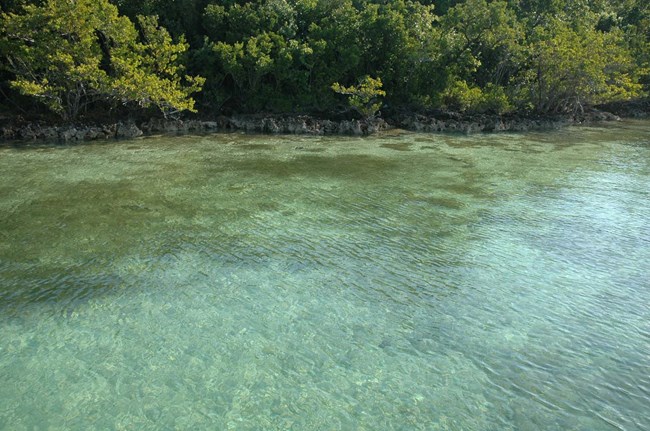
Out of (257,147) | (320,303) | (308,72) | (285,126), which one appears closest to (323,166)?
(257,147)

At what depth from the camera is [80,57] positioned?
64.7ft

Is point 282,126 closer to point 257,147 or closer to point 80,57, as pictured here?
point 257,147

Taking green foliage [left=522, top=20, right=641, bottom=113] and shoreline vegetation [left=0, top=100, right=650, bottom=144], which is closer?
shoreline vegetation [left=0, top=100, right=650, bottom=144]

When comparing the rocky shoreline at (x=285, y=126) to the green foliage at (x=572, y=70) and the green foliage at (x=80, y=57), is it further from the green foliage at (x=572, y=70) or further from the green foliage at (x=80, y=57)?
the green foliage at (x=572, y=70)

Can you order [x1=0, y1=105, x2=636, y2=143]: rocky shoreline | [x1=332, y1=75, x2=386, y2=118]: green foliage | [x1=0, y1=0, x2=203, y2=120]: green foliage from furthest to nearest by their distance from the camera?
[x1=332, y1=75, x2=386, y2=118]: green foliage < [x1=0, y1=105, x2=636, y2=143]: rocky shoreline < [x1=0, y1=0, x2=203, y2=120]: green foliage

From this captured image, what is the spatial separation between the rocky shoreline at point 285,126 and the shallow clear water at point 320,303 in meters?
6.65

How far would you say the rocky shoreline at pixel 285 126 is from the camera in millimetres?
20516

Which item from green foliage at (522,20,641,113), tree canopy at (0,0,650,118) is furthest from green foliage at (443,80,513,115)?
green foliage at (522,20,641,113)

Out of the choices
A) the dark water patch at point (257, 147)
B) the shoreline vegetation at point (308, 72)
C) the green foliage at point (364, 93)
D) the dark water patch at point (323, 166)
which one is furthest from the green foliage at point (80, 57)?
the green foliage at point (364, 93)

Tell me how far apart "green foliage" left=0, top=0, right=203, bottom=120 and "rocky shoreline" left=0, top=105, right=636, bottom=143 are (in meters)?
1.19

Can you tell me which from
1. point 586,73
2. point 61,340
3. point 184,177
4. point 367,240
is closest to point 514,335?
point 367,240

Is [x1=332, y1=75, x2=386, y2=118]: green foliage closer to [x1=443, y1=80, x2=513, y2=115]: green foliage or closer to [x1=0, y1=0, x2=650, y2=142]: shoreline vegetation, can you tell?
[x1=0, y1=0, x2=650, y2=142]: shoreline vegetation

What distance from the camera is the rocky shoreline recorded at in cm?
2052

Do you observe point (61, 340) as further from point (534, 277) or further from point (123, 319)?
point (534, 277)
